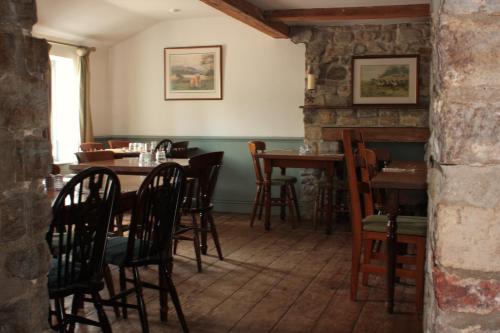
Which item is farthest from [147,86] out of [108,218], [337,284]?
[108,218]

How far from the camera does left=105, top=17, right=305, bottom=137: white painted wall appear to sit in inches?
271

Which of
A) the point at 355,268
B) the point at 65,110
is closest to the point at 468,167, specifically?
the point at 355,268

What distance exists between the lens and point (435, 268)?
142 centimetres

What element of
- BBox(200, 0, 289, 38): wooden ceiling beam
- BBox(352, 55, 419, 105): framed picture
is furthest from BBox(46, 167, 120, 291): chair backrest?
BBox(352, 55, 419, 105): framed picture

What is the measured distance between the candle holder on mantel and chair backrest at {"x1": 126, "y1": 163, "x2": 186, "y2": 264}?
3708mm

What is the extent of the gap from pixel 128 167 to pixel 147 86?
11.0ft

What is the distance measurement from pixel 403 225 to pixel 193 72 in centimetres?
448

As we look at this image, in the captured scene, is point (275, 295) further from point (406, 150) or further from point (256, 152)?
point (406, 150)

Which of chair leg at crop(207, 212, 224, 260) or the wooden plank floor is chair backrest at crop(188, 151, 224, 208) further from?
the wooden plank floor

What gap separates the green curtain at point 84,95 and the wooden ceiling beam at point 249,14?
2.34 m

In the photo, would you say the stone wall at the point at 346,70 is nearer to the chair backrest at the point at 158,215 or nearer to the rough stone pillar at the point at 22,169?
the chair backrest at the point at 158,215

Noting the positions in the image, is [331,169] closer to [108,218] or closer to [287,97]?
[287,97]

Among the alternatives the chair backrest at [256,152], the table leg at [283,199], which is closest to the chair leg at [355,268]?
the chair backrest at [256,152]

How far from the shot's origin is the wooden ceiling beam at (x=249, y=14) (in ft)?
15.8
